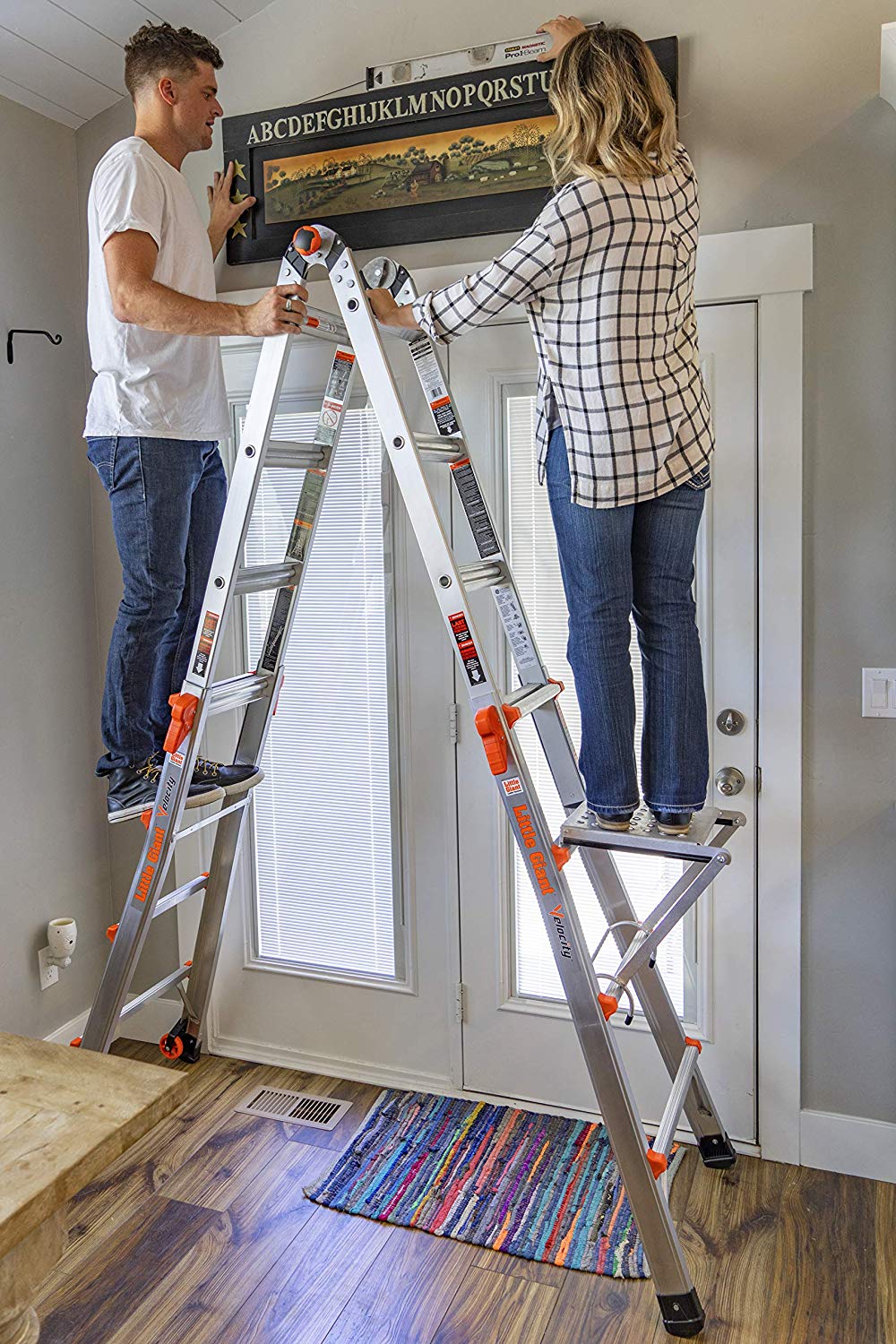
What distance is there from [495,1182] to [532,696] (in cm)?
115

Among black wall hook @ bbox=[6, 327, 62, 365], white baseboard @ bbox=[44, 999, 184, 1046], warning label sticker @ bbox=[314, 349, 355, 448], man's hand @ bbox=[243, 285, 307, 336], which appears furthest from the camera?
white baseboard @ bbox=[44, 999, 184, 1046]

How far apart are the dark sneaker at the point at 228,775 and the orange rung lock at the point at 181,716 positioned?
0.43 feet

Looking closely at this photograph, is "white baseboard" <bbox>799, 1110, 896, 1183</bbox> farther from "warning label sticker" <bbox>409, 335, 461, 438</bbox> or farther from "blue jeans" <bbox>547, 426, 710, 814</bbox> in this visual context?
"warning label sticker" <bbox>409, 335, 461, 438</bbox>

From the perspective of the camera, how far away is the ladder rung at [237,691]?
2.16 m

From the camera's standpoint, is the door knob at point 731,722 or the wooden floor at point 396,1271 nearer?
the wooden floor at point 396,1271

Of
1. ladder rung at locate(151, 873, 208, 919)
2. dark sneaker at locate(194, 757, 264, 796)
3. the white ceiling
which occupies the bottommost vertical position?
ladder rung at locate(151, 873, 208, 919)

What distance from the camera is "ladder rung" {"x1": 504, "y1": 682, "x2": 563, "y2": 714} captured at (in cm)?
194

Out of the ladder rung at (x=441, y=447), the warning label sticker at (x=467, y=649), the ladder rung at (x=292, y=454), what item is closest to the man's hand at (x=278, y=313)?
the ladder rung at (x=292, y=454)

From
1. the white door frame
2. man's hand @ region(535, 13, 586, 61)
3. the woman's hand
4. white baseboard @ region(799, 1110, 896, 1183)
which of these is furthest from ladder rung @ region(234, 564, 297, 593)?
white baseboard @ region(799, 1110, 896, 1183)

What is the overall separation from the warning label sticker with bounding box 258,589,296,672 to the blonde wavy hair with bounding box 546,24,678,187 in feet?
3.56

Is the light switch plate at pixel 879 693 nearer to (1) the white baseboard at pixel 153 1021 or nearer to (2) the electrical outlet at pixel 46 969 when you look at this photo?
(1) the white baseboard at pixel 153 1021

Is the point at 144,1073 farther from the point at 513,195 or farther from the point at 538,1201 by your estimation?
the point at 513,195

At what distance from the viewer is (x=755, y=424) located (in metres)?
2.24

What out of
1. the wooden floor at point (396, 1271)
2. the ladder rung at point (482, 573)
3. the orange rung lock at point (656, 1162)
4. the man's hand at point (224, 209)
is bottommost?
the wooden floor at point (396, 1271)
